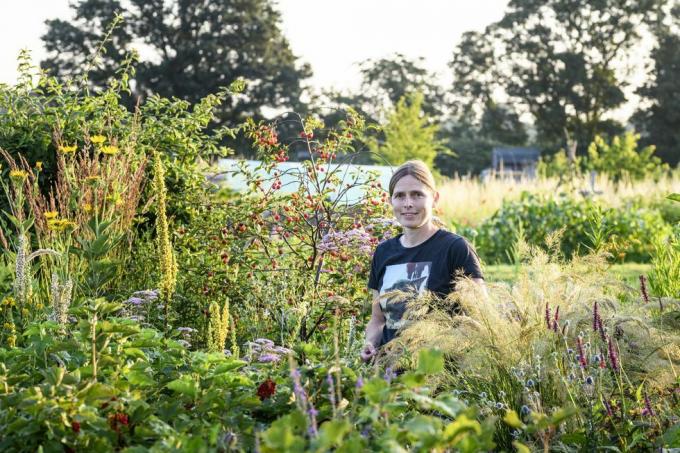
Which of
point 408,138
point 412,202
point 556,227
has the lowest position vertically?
point 556,227

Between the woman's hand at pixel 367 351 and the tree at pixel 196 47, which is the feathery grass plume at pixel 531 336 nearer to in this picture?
the woman's hand at pixel 367 351

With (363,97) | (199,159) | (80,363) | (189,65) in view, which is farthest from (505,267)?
(363,97)

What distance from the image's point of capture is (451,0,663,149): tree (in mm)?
39406

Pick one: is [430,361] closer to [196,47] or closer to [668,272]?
[668,272]

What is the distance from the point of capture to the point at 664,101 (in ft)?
130

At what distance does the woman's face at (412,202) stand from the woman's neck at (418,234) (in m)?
0.07

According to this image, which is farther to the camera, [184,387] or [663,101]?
[663,101]

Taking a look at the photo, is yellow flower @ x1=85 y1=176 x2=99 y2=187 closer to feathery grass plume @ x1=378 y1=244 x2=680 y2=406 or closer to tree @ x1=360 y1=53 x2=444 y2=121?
A: feathery grass plume @ x1=378 y1=244 x2=680 y2=406

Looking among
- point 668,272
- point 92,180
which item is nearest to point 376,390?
point 92,180

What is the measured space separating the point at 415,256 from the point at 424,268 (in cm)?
9

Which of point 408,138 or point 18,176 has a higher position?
point 408,138

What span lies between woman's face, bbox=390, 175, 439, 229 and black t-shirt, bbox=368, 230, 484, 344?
13 centimetres

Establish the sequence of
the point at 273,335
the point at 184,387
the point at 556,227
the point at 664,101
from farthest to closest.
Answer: the point at 664,101
the point at 556,227
the point at 273,335
the point at 184,387

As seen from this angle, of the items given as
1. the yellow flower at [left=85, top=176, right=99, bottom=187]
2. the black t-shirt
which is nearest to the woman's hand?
the black t-shirt
